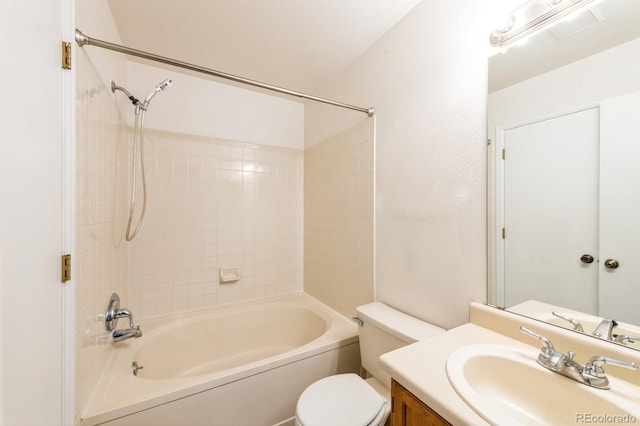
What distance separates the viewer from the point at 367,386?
4.13 ft

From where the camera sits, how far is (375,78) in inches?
63.9

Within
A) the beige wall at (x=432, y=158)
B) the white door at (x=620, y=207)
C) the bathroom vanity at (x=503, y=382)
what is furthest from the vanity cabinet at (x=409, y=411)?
the white door at (x=620, y=207)

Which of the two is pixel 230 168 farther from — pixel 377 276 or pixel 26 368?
pixel 26 368

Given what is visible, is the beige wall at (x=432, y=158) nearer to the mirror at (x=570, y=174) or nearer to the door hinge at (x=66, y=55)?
the mirror at (x=570, y=174)

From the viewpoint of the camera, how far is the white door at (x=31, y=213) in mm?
555

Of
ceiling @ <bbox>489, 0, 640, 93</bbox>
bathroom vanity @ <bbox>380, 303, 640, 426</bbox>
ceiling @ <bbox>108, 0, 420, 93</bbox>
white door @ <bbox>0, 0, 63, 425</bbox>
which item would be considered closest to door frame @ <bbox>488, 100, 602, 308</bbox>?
bathroom vanity @ <bbox>380, 303, 640, 426</bbox>

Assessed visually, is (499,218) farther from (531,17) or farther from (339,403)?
(339,403)

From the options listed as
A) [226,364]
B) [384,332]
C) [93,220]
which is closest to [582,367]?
[384,332]

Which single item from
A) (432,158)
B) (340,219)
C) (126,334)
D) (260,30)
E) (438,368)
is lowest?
(126,334)

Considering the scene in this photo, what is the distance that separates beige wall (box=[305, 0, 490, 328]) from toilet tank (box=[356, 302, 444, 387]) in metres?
0.07

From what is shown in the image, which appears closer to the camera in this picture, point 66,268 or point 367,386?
point 66,268

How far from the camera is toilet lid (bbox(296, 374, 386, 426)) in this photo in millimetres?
1063

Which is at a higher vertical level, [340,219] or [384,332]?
[340,219]

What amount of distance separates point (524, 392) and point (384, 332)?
624 millimetres
